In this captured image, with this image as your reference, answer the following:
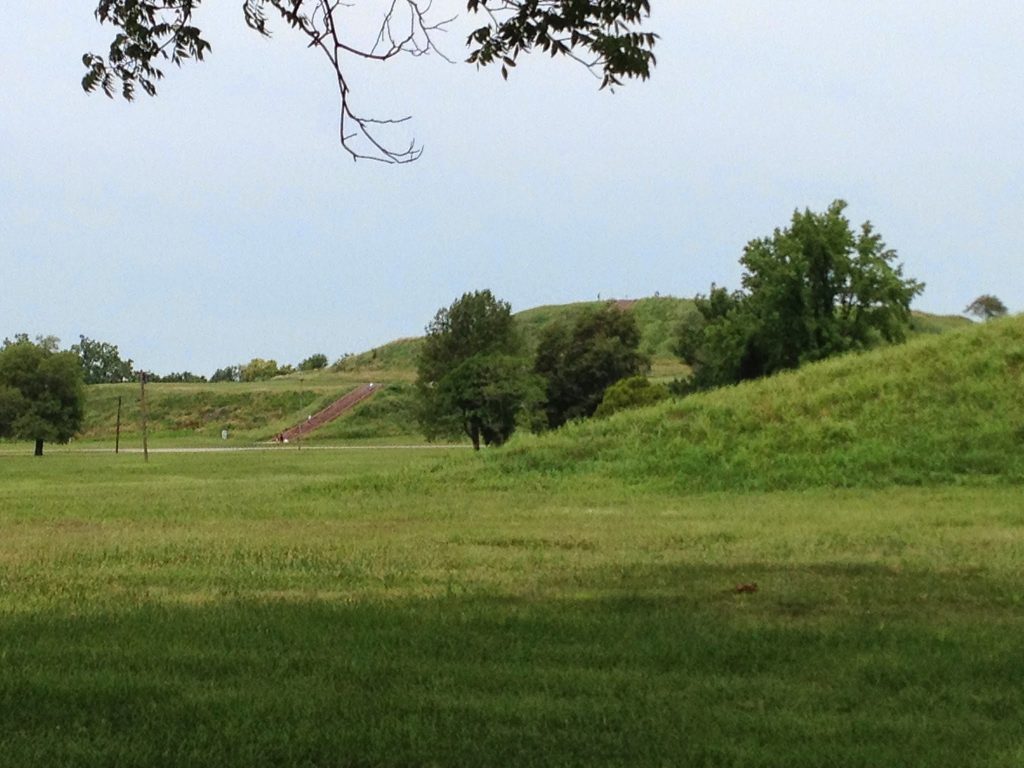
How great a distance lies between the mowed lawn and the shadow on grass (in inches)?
0.8

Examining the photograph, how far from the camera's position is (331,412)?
10831 centimetres

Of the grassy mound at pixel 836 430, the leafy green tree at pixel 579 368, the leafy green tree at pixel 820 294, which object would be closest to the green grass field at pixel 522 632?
the grassy mound at pixel 836 430

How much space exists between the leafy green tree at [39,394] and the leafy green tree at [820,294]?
1687 inches

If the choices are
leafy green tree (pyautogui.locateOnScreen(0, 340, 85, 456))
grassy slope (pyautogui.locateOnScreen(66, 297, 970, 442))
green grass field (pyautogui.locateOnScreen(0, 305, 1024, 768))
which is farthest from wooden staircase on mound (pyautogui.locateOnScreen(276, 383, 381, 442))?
green grass field (pyautogui.locateOnScreen(0, 305, 1024, 768))

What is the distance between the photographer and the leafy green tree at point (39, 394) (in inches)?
2911

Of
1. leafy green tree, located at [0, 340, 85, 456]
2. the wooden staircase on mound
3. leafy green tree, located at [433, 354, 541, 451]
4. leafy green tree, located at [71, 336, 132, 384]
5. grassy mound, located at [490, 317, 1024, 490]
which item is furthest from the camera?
leafy green tree, located at [71, 336, 132, 384]

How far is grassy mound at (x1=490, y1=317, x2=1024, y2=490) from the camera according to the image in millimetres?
26750

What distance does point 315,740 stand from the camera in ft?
19.0

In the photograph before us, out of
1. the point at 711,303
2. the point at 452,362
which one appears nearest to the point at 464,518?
the point at 452,362

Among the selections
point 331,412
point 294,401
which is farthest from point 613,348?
point 294,401

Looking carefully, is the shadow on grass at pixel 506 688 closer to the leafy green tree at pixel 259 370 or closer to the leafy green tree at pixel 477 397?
the leafy green tree at pixel 477 397

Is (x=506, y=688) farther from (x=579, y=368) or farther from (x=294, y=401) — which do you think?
(x=294, y=401)

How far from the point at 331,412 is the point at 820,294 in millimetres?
63019

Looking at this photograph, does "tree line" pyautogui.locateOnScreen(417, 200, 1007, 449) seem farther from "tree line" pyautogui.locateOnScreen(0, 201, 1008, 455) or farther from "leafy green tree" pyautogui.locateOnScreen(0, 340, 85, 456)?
"leafy green tree" pyautogui.locateOnScreen(0, 340, 85, 456)
